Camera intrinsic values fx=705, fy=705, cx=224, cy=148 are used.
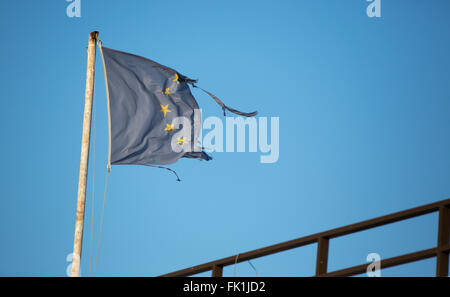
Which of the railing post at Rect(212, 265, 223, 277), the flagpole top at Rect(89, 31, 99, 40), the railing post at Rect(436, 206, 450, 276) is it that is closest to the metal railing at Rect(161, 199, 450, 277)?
the railing post at Rect(436, 206, 450, 276)

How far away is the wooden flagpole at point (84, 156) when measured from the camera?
414 inches

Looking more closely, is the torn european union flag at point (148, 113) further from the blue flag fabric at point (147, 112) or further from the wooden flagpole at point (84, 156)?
the wooden flagpole at point (84, 156)

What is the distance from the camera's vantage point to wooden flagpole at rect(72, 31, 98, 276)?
1052cm

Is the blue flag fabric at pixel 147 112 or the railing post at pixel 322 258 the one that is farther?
the blue flag fabric at pixel 147 112

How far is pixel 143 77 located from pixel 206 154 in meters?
1.78

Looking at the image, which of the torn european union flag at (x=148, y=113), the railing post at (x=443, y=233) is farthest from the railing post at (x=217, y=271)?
the torn european union flag at (x=148, y=113)

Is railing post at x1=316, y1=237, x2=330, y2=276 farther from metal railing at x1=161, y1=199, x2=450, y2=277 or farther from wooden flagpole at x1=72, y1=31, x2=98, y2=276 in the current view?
wooden flagpole at x1=72, y1=31, x2=98, y2=276

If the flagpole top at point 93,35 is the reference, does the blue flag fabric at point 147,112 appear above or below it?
below

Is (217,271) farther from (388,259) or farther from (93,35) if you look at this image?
(93,35)

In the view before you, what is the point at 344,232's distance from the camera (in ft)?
21.6
